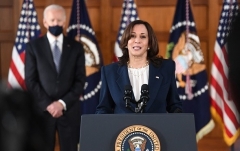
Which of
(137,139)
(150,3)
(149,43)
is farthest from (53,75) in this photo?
(137,139)

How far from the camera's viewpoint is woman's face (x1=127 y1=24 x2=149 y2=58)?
2693 mm

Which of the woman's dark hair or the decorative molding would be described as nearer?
the woman's dark hair

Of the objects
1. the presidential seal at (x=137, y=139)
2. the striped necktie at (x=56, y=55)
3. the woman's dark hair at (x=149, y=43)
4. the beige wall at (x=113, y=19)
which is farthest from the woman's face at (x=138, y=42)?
the beige wall at (x=113, y=19)

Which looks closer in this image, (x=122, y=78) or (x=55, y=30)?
(x=122, y=78)

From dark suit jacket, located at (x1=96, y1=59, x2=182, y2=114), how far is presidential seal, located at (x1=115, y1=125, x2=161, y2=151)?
25.6 inches

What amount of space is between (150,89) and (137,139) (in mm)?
751

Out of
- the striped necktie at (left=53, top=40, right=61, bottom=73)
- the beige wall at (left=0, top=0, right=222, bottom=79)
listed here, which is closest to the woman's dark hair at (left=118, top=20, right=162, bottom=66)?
the striped necktie at (left=53, top=40, right=61, bottom=73)

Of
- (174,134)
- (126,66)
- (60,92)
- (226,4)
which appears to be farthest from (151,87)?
(226,4)

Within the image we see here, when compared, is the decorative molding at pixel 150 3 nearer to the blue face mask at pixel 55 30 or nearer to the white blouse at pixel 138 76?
the blue face mask at pixel 55 30

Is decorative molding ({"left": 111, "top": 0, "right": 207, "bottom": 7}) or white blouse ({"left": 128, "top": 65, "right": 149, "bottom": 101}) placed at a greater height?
decorative molding ({"left": 111, "top": 0, "right": 207, "bottom": 7})

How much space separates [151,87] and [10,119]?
193cm

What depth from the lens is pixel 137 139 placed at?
1923 millimetres

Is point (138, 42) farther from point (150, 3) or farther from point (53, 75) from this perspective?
point (150, 3)

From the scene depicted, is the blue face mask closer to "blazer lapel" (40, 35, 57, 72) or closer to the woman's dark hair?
"blazer lapel" (40, 35, 57, 72)
